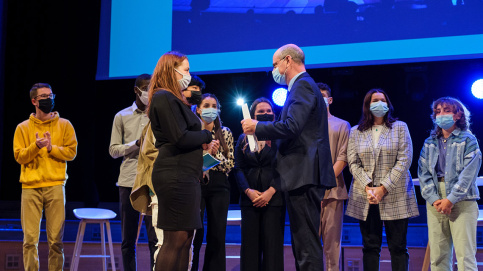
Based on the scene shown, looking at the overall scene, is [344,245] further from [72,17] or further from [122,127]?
[72,17]

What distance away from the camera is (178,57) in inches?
103

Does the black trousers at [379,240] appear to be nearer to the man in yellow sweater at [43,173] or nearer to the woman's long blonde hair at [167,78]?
the woman's long blonde hair at [167,78]

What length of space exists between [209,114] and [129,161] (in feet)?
2.81

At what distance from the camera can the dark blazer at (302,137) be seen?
266cm

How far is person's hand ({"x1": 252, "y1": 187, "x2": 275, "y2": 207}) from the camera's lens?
11.5ft

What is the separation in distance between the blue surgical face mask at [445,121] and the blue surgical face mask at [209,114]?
1699mm

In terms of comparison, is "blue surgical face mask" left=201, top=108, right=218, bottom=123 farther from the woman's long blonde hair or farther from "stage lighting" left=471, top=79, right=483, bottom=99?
"stage lighting" left=471, top=79, right=483, bottom=99

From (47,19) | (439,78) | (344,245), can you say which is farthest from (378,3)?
(47,19)

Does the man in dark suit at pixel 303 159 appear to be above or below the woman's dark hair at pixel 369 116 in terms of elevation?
below

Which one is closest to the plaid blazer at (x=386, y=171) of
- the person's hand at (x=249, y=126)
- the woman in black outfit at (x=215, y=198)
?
the woman in black outfit at (x=215, y=198)

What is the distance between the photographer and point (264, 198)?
3.50 m

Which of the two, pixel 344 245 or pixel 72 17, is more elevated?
pixel 72 17

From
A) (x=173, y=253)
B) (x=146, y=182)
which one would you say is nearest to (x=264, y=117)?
(x=146, y=182)

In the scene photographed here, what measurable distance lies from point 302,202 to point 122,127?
194 centimetres
